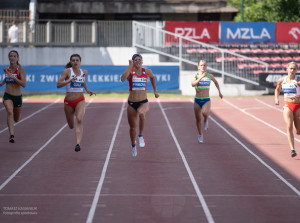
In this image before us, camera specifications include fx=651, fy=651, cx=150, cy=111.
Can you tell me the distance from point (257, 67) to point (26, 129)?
17347mm

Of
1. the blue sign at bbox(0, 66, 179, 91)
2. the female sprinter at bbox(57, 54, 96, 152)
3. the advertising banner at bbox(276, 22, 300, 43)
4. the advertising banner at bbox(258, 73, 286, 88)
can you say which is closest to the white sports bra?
the female sprinter at bbox(57, 54, 96, 152)

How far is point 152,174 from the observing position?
456 inches

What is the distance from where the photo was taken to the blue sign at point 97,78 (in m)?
33.0

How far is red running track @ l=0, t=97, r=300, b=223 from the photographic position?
8727 mm

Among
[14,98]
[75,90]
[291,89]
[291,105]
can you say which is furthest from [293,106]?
[14,98]

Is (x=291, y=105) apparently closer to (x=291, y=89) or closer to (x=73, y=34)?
(x=291, y=89)

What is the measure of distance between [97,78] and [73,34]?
2722 millimetres

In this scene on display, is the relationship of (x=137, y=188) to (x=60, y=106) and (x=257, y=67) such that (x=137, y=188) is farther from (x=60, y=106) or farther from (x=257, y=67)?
(x=257, y=67)

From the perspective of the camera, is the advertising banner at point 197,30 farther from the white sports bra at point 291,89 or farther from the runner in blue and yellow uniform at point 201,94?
the white sports bra at point 291,89

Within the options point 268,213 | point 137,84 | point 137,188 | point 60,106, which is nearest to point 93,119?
point 60,106

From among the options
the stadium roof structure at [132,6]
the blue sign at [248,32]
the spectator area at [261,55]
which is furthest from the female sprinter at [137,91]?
the stadium roof structure at [132,6]

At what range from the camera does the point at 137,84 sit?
1298 cm

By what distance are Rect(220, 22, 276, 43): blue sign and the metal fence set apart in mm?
5449

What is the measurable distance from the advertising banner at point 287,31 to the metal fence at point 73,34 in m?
8.42
